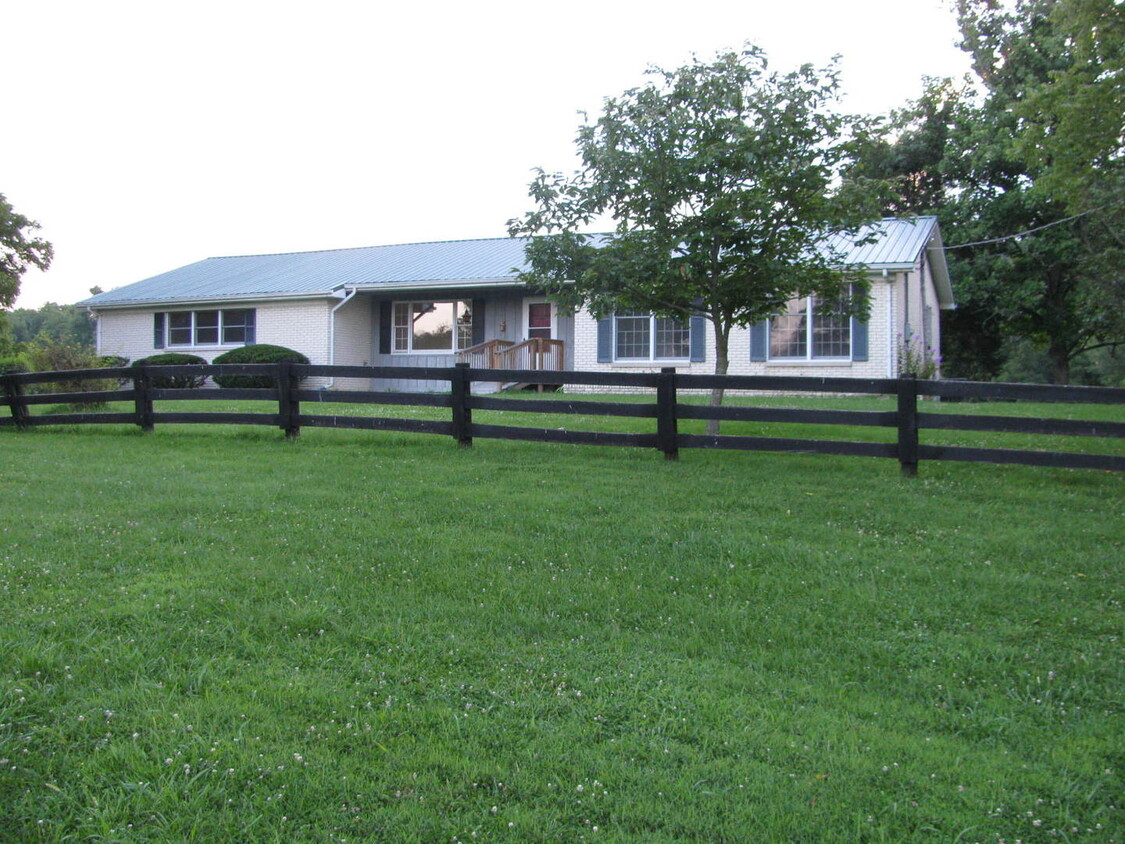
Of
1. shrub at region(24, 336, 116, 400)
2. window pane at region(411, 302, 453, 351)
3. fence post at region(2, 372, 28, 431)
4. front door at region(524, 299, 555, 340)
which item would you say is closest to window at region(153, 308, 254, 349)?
shrub at region(24, 336, 116, 400)

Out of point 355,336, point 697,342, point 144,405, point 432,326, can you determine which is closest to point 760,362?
point 697,342

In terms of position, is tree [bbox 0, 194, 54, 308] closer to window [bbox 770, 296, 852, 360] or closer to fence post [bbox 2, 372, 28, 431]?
fence post [bbox 2, 372, 28, 431]

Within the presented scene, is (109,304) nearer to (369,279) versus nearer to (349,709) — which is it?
(369,279)

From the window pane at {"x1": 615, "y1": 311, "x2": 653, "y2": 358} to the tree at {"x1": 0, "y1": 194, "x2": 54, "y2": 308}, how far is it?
1672 centimetres

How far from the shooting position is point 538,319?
23234 millimetres

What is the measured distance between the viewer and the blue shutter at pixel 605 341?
21453 millimetres

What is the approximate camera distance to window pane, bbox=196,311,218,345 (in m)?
25.2

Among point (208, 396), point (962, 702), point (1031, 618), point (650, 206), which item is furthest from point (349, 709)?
point (208, 396)

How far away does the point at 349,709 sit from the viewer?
3.74 meters

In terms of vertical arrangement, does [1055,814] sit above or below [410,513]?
below

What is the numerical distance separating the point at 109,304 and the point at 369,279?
8323mm

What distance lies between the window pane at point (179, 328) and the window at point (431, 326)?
610 cm

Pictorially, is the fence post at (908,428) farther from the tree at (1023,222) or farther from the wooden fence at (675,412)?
the tree at (1023,222)

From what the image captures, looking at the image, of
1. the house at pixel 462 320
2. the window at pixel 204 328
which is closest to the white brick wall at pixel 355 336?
the house at pixel 462 320
